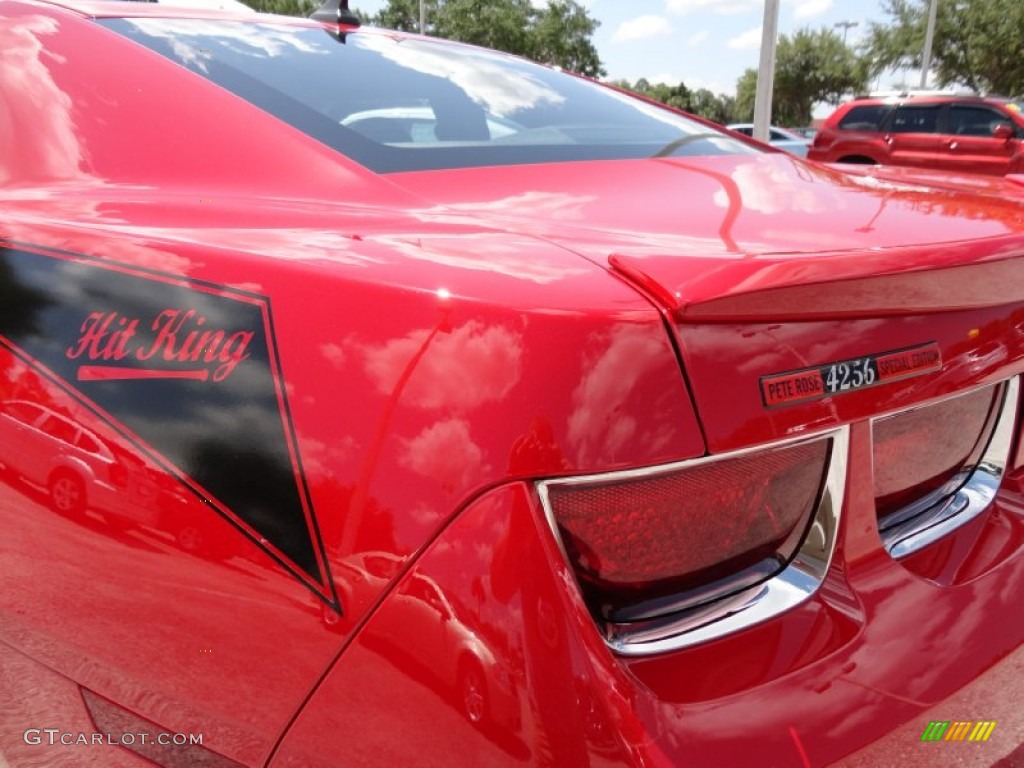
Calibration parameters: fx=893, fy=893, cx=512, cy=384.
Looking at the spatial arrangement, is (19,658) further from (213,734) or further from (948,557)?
(948,557)

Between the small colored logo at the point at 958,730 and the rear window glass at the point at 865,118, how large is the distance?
48.3 ft

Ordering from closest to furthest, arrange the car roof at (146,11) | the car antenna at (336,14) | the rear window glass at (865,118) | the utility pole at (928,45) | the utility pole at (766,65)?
1. the car roof at (146,11)
2. the car antenna at (336,14)
3. the utility pole at (766,65)
4. the rear window glass at (865,118)
5. the utility pole at (928,45)

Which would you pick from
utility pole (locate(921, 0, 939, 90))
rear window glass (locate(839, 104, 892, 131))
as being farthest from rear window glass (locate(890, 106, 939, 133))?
utility pole (locate(921, 0, 939, 90))

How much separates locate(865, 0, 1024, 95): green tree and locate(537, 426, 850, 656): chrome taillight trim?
3760 centimetres

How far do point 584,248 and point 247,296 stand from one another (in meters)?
0.42

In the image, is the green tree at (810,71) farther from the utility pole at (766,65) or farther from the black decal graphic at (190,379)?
the black decal graphic at (190,379)

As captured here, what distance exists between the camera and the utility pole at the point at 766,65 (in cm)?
1083

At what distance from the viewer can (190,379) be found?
1123mm

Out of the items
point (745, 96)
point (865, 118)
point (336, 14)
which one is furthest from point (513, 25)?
point (336, 14)

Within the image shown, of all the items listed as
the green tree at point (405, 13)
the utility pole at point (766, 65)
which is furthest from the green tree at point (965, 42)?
the utility pole at point (766, 65)

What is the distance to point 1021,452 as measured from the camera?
4.51 feet

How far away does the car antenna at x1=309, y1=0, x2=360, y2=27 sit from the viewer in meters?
2.47

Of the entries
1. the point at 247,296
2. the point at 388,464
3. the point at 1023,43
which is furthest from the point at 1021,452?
the point at 1023,43

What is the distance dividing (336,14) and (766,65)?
381 inches
